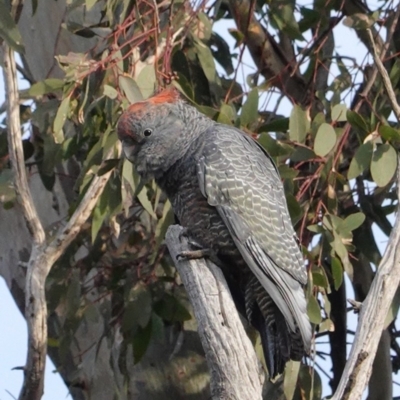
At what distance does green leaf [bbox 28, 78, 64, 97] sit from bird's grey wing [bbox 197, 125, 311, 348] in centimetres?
56

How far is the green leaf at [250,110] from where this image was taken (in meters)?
3.39

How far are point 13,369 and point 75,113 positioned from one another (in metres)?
0.86

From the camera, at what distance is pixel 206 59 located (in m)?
3.91

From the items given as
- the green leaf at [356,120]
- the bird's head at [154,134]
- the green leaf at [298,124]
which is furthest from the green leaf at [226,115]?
the green leaf at [356,120]

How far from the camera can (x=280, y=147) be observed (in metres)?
3.38

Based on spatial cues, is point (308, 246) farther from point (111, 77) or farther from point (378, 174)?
point (111, 77)

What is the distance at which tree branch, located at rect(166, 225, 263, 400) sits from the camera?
2.45 m

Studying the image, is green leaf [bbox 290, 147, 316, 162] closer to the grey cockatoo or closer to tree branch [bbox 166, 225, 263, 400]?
the grey cockatoo

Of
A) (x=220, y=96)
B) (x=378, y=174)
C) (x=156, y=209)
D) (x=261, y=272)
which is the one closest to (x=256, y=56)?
(x=220, y=96)

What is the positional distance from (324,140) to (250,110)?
0.27 metres

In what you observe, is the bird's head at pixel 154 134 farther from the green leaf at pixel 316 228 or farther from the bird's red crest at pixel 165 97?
the green leaf at pixel 316 228

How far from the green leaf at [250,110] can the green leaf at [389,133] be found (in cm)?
41

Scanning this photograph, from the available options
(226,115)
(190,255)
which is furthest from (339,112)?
(190,255)

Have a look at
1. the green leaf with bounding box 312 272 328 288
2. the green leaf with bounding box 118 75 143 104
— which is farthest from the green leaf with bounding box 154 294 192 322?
Answer: the green leaf with bounding box 118 75 143 104
